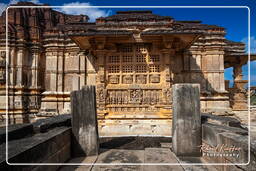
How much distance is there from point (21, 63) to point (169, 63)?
37.3ft

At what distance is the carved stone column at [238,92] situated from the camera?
1314cm

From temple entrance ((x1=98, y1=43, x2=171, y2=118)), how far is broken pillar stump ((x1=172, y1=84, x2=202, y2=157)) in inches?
158

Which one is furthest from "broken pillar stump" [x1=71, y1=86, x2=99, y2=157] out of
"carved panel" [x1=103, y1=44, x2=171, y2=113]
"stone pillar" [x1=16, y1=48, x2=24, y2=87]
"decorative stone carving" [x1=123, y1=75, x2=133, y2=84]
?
"stone pillar" [x1=16, y1=48, x2=24, y2=87]

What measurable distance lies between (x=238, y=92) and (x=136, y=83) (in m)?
10.6

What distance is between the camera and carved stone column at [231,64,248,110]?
517 inches

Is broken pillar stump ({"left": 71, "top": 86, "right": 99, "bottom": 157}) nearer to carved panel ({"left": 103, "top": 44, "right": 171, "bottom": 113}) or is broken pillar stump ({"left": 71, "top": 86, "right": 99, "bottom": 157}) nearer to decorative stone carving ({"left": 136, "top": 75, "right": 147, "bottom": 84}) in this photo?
carved panel ({"left": 103, "top": 44, "right": 171, "bottom": 113})

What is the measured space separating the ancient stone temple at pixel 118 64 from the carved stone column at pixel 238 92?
144 millimetres

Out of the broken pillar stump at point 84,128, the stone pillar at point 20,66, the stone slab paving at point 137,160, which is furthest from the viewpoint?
the stone pillar at point 20,66

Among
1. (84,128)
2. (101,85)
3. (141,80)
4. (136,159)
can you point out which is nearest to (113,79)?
(101,85)

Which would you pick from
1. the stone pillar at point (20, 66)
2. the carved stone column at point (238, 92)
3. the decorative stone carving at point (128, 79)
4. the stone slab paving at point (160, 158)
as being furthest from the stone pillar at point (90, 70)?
the carved stone column at point (238, 92)

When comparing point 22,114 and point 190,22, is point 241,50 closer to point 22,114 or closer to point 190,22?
point 190,22

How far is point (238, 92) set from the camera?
14.4 m

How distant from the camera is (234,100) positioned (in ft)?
44.7

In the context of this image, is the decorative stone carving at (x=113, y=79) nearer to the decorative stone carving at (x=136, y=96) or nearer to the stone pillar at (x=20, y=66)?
the decorative stone carving at (x=136, y=96)
